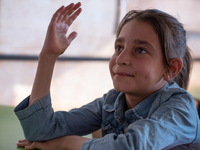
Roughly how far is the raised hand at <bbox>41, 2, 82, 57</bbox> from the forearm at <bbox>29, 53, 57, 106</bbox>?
2 centimetres

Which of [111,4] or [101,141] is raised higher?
[111,4]

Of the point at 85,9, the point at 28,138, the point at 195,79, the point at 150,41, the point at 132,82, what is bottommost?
the point at 195,79

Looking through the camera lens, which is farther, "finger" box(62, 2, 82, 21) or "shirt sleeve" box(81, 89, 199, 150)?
"finger" box(62, 2, 82, 21)

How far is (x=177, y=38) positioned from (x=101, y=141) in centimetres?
50

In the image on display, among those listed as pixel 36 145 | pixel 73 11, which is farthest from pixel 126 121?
pixel 73 11

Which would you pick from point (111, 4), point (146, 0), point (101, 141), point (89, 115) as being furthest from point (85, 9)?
point (101, 141)

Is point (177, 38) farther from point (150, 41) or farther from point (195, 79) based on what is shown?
point (195, 79)

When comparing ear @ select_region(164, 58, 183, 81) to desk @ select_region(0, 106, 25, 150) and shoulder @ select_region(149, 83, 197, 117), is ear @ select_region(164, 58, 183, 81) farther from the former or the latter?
desk @ select_region(0, 106, 25, 150)

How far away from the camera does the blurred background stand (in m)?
3.04

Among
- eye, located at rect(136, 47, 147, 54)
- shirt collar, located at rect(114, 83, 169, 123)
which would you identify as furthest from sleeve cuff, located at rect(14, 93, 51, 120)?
eye, located at rect(136, 47, 147, 54)

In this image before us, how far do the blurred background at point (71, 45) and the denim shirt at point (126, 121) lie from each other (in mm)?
2282

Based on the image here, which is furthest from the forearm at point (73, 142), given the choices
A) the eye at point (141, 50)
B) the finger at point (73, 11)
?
the finger at point (73, 11)

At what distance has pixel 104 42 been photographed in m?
3.72

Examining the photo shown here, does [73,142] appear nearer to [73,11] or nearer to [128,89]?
[128,89]
